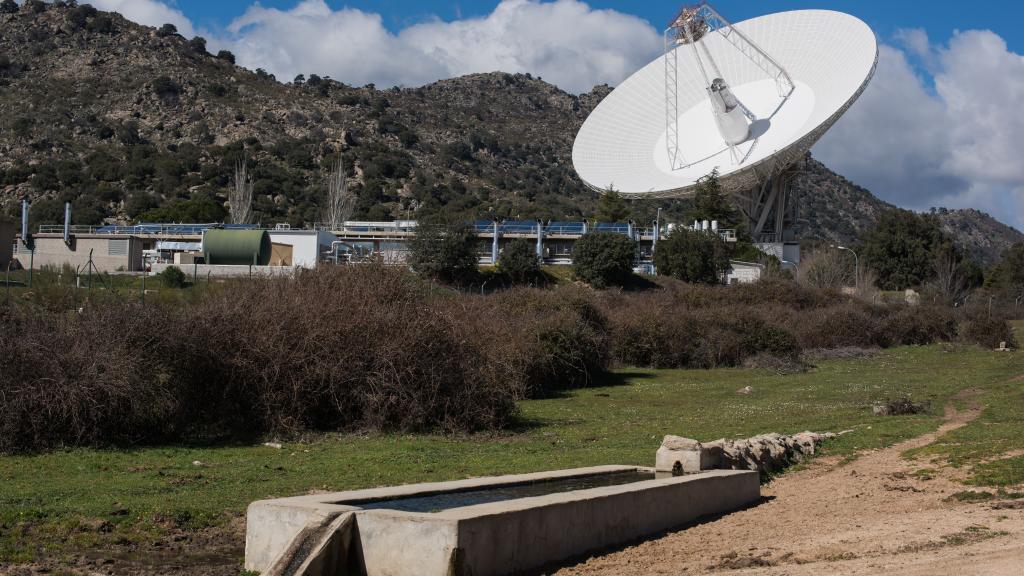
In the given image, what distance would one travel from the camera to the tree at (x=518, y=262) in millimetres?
73625

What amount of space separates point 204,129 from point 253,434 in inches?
4506

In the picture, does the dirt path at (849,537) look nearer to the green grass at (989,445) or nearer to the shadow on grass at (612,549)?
the shadow on grass at (612,549)

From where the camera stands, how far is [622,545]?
11219mm

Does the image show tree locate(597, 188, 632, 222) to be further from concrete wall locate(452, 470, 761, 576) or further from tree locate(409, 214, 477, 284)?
concrete wall locate(452, 470, 761, 576)

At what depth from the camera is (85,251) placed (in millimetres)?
64188

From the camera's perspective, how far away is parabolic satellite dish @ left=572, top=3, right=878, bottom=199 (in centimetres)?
6644

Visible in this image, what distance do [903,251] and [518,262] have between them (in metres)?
43.6

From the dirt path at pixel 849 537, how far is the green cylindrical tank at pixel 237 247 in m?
47.8

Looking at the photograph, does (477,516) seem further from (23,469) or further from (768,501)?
(23,469)

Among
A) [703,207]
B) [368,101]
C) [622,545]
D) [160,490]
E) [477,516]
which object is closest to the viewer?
[477,516]

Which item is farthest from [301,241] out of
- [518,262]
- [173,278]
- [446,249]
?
[518,262]

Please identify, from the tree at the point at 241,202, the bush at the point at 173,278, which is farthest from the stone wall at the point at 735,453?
the tree at the point at 241,202

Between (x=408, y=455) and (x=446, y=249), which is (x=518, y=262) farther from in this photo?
(x=408, y=455)

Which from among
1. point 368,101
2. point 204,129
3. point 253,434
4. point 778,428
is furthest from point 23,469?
point 368,101
